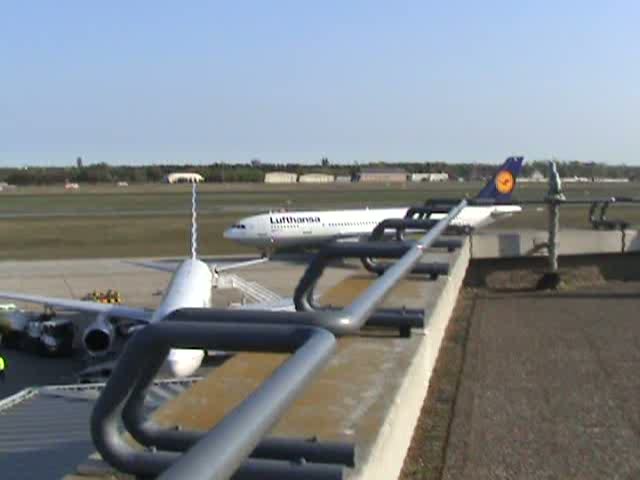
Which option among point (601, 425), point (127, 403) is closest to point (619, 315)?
point (601, 425)

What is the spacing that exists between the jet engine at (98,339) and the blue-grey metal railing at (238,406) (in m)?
21.4

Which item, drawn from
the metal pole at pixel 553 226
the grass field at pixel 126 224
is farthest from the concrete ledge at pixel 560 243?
the grass field at pixel 126 224

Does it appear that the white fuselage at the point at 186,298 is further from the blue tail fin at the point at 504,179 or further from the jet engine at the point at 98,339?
the blue tail fin at the point at 504,179

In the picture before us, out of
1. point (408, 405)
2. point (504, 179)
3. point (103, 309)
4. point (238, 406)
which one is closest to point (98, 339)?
point (103, 309)

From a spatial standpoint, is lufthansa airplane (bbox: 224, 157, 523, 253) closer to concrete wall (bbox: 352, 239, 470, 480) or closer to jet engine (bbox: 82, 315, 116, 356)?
jet engine (bbox: 82, 315, 116, 356)

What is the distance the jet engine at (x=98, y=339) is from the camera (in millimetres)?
24312

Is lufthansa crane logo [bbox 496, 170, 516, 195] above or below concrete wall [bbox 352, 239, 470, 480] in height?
below

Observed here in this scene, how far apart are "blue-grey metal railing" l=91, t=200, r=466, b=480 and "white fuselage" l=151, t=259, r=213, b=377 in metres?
13.6

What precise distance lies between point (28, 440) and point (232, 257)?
43.8 m

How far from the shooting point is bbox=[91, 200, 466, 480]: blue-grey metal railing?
2053 mm

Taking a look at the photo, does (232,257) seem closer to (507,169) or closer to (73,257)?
(73,257)

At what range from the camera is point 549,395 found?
23.5ft

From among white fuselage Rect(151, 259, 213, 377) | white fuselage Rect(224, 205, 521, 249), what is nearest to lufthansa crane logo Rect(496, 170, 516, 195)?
white fuselage Rect(224, 205, 521, 249)

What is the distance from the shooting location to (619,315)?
10656 mm
